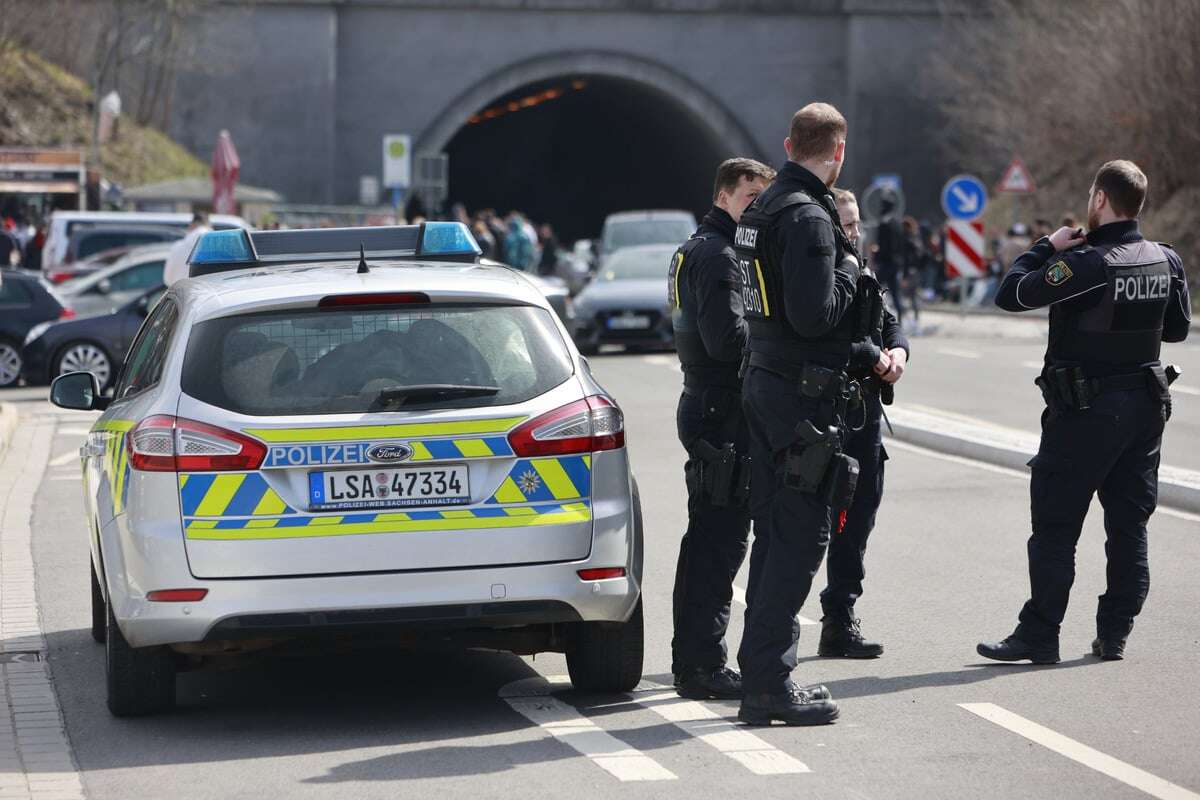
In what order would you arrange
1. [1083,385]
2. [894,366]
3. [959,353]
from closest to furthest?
[894,366], [1083,385], [959,353]

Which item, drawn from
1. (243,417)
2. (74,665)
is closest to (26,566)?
(74,665)

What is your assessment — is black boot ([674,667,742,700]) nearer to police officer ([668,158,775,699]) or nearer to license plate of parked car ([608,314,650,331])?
police officer ([668,158,775,699])

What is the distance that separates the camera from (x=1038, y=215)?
44625 millimetres

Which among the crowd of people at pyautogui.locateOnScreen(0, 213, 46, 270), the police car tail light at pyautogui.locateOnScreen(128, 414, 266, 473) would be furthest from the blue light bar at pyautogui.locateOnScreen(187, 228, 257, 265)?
the crowd of people at pyautogui.locateOnScreen(0, 213, 46, 270)

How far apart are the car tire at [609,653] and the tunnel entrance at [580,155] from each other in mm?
49037

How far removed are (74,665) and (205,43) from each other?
44887 millimetres

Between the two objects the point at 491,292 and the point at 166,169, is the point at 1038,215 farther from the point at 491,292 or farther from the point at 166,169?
the point at 491,292

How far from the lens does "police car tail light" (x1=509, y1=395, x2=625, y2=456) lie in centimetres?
649

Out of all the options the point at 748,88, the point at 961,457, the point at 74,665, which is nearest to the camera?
the point at 74,665

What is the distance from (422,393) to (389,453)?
0.24m

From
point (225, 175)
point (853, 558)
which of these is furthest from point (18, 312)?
point (853, 558)

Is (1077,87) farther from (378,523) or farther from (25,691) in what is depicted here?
(378,523)

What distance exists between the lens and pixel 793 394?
6.43 m

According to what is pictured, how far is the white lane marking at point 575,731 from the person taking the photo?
601 centimetres
